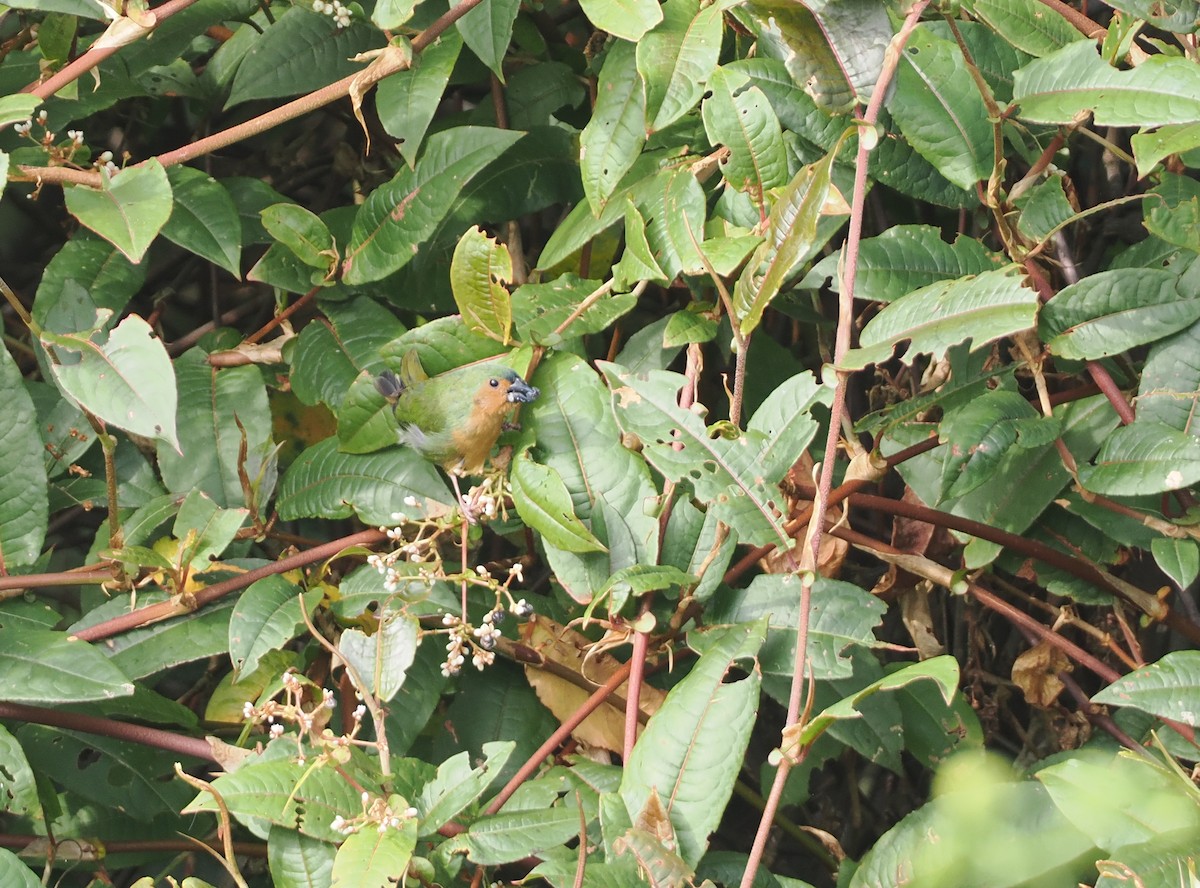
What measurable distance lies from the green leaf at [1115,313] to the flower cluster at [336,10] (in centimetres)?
85

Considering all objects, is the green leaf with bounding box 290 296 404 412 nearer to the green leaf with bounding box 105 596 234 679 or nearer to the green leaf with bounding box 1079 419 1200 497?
the green leaf with bounding box 105 596 234 679

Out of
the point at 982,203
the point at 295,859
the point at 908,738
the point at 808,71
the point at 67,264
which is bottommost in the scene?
the point at 908,738

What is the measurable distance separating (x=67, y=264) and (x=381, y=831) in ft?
2.73

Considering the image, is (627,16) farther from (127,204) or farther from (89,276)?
(89,276)

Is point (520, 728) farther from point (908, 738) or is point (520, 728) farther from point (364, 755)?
point (908, 738)

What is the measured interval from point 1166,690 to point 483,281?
0.75 metres

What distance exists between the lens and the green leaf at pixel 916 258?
1100 millimetres

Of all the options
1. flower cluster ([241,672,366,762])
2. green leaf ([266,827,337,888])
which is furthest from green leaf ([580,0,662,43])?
green leaf ([266,827,337,888])

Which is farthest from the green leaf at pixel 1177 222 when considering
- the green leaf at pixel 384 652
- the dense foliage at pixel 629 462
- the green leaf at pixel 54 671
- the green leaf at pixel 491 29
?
the green leaf at pixel 54 671

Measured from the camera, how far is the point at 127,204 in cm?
114

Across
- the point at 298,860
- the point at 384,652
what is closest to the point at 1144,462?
the point at 384,652

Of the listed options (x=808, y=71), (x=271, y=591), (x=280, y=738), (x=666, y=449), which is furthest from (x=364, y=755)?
(x=808, y=71)

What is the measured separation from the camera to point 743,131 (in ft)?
3.57

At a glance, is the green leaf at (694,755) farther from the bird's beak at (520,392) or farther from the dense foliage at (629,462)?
the bird's beak at (520,392)
